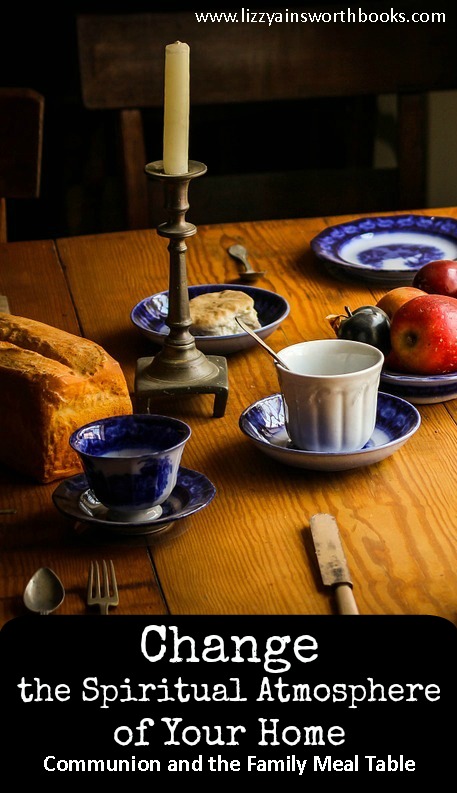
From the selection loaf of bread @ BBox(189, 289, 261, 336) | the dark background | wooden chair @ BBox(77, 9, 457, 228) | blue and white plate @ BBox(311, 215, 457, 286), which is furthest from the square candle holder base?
the dark background

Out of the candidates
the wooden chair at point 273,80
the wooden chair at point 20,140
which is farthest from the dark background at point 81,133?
the wooden chair at point 20,140

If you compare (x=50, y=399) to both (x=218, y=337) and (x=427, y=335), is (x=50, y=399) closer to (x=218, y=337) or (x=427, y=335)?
(x=218, y=337)

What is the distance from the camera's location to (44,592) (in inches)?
35.0

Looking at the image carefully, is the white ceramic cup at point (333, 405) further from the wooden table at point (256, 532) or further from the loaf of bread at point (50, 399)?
the loaf of bread at point (50, 399)

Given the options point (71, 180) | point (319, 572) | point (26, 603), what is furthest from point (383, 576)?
point (71, 180)

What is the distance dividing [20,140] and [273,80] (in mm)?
580

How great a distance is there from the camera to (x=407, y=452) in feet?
3.65

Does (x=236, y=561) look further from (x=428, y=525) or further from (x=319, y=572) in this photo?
(x=428, y=525)

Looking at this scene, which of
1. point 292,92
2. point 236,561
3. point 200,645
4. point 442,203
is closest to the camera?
point 200,645

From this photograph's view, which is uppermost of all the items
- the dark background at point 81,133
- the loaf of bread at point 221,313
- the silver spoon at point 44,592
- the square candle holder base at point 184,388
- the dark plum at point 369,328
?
the dark plum at point 369,328

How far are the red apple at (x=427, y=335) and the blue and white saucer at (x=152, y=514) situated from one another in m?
0.33

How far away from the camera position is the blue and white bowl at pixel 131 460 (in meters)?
0.92

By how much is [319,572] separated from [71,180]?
3.04 meters

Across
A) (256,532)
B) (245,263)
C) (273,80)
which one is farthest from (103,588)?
(273,80)
